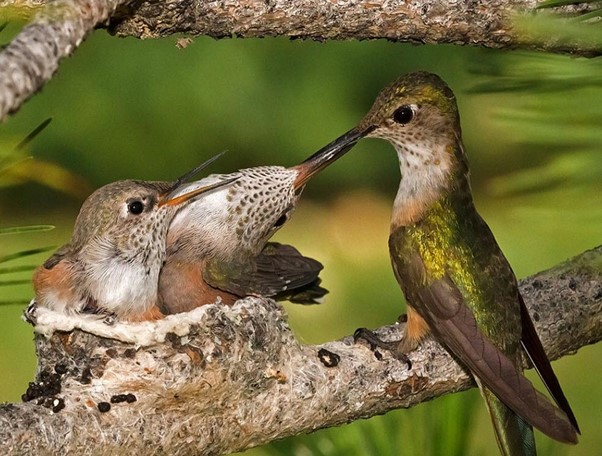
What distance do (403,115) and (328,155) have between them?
0.83 feet

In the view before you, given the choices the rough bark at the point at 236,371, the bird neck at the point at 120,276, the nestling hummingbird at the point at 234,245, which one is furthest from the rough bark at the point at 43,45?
the nestling hummingbird at the point at 234,245

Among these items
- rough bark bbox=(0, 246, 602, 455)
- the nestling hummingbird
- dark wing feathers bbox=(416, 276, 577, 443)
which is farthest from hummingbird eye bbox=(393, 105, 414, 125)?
rough bark bbox=(0, 246, 602, 455)

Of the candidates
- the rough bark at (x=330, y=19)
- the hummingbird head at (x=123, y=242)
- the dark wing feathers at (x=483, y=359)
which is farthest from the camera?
the hummingbird head at (x=123, y=242)

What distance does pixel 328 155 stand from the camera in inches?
126

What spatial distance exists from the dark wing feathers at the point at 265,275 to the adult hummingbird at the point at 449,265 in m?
0.36

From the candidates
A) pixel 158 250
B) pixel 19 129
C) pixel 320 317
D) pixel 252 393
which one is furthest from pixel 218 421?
pixel 19 129

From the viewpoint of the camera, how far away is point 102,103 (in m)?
5.48

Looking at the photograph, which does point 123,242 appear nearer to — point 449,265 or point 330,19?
point 449,265

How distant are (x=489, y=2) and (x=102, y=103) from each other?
11.6ft

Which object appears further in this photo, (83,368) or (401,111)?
(401,111)

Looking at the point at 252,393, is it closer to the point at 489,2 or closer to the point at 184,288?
the point at 184,288

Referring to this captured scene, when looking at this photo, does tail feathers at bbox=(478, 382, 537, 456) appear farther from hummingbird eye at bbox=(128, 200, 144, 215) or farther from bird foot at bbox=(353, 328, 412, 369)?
hummingbird eye at bbox=(128, 200, 144, 215)

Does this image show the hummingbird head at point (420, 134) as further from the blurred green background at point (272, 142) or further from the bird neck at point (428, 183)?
the blurred green background at point (272, 142)

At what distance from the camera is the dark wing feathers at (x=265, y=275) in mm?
3346
